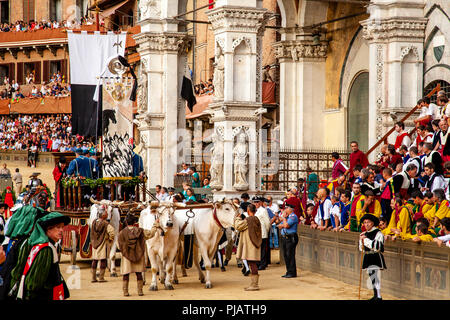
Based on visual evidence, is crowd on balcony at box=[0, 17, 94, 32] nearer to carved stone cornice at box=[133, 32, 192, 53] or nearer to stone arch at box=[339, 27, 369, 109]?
carved stone cornice at box=[133, 32, 192, 53]

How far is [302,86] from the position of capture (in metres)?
31.0

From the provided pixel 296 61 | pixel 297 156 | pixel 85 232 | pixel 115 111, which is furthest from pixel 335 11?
pixel 85 232

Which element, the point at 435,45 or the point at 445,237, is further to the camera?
the point at 435,45

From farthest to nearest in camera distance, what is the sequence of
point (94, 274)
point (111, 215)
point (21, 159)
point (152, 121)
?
point (21, 159) → point (152, 121) → point (111, 215) → point (94, 274)

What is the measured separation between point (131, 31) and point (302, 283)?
116 feet

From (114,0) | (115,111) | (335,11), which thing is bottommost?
(115,111)

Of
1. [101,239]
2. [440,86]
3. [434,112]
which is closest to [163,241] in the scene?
[101,239]

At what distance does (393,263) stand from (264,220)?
5494 mm

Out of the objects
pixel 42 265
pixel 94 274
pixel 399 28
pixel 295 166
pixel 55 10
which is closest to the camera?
pixel 42 265

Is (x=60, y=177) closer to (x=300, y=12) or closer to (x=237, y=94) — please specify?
(x=237, y=94)

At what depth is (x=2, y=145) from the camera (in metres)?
58.2

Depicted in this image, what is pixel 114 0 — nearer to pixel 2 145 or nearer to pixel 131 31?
pixel 131 31

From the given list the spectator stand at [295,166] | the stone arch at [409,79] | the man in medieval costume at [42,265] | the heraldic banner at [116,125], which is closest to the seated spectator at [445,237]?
the man in medieval costume at [42,265]

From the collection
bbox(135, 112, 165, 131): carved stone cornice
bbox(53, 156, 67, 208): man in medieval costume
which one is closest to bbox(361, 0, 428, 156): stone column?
bbox(53, 156, 67, 208): man in medieval costume
